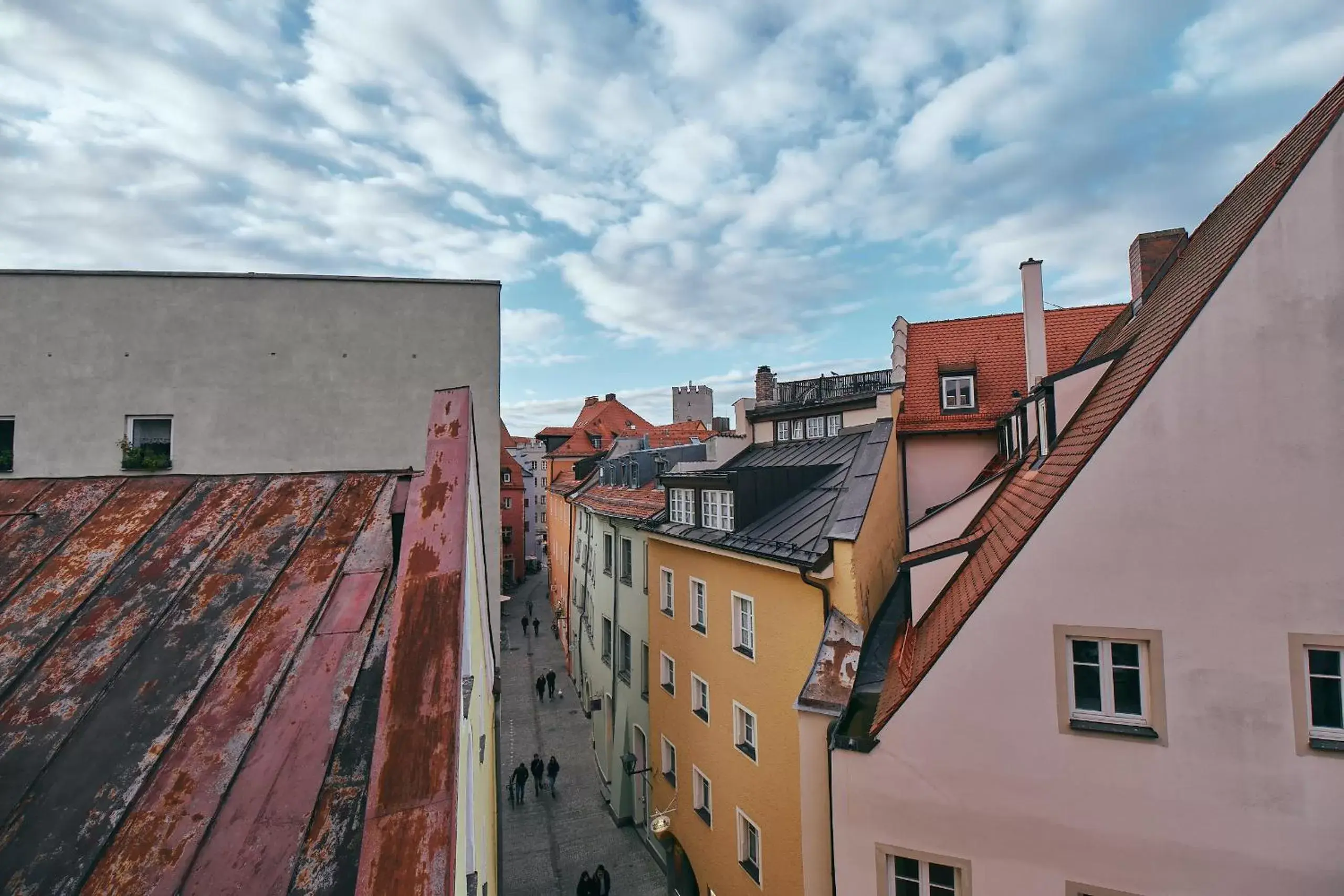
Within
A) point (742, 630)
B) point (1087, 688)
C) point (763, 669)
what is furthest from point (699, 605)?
point (1087, 688)

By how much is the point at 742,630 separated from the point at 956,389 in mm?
9575

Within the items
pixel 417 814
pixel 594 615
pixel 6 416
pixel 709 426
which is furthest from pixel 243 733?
pixel 709 426

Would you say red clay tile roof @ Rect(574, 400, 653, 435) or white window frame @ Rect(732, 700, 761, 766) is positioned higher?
red clay tile roof @ Rect(574, 400, 653, 435)

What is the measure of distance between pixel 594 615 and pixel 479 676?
2128 cm

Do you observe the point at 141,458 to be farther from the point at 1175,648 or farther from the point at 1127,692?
the point at 1175,648

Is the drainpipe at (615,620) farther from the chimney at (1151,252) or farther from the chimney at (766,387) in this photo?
the chimney at (1151,252)

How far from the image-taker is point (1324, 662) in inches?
276

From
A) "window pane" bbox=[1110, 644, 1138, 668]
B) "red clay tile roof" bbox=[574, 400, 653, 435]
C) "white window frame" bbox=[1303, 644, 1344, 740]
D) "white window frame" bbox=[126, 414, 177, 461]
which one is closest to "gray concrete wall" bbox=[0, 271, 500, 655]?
"white window frame" bbox=[126, 414, 177, 461]

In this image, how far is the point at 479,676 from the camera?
18.8 feet

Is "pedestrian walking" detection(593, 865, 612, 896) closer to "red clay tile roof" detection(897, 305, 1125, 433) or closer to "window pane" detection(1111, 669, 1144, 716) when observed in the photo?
"window pane" detection(1111, 669, 1144, 716)

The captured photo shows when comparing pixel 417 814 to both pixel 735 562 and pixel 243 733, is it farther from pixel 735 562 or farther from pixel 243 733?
pixel 735 562

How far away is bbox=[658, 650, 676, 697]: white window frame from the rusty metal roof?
45.0 feet

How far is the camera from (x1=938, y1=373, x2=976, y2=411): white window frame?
Answer: 17.1 m

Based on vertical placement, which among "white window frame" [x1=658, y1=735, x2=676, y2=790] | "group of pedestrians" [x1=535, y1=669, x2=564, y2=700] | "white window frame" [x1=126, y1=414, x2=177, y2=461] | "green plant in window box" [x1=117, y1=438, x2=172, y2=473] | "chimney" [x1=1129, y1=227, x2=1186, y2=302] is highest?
"chimney" [x1=1129, y1=227, x2=1186, y2=302]
